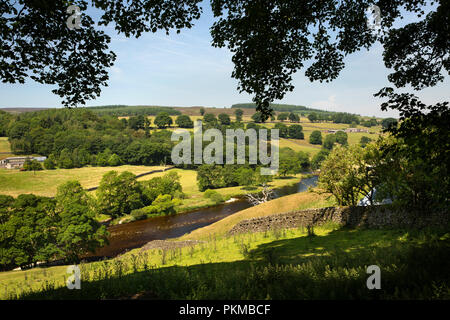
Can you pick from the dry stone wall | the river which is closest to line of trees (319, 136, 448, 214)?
the dry stone wall

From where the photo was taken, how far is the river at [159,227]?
111 feet

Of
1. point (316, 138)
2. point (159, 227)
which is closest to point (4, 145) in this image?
point (159, 227)

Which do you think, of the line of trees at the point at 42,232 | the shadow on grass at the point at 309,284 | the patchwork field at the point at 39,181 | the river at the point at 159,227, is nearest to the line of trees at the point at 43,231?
the line of trees at the point at 42,232

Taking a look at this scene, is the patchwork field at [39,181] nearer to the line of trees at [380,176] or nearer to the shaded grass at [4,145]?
the shaded grass at [4,145]

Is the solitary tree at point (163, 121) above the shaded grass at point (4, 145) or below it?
above

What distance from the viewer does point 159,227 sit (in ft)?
137

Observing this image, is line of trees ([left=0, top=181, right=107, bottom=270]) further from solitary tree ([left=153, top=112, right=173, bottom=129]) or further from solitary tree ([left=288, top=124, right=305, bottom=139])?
solitary tree ([left=153, top=112, right=173, bottom=129])

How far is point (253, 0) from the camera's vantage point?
6.75 meters

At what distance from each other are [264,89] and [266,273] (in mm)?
5232

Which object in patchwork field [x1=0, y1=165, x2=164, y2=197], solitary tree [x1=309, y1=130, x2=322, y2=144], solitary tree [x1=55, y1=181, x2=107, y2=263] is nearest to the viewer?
solitary tree [x1=55, y1=181, x2=107, y2=263]

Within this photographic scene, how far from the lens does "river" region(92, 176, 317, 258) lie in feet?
111
